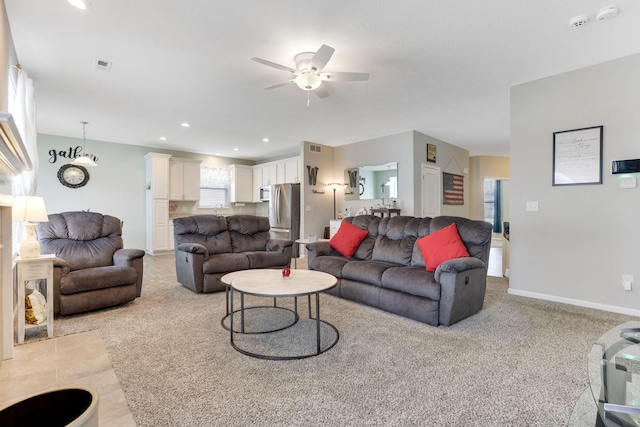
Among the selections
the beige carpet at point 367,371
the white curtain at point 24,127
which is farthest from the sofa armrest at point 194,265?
the white curtain at point 24,127

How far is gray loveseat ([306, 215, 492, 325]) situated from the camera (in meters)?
2.76

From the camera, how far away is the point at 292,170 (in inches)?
303

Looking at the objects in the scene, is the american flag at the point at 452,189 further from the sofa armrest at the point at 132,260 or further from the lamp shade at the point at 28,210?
the lamp shade at the point at 28,210

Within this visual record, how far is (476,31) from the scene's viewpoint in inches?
106

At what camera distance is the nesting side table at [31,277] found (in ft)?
8.16

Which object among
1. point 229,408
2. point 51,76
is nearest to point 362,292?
point 229,408

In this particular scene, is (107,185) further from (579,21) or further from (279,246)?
(579,21)

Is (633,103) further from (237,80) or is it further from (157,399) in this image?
(157,399)

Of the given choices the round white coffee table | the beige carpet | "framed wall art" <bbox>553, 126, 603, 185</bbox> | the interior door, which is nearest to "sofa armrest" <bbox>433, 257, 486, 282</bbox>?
the beige carpet

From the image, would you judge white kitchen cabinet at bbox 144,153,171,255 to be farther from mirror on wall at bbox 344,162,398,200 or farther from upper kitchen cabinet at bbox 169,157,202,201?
mirror on wall at bbox 344,162,398,200

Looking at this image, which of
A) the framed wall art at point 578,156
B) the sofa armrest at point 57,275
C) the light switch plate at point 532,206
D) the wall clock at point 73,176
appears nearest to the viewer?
the sofa armrest at point 57,275

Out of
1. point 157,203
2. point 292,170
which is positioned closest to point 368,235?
point 292,170

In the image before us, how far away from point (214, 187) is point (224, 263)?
17.2 ft

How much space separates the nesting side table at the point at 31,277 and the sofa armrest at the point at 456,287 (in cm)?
337
